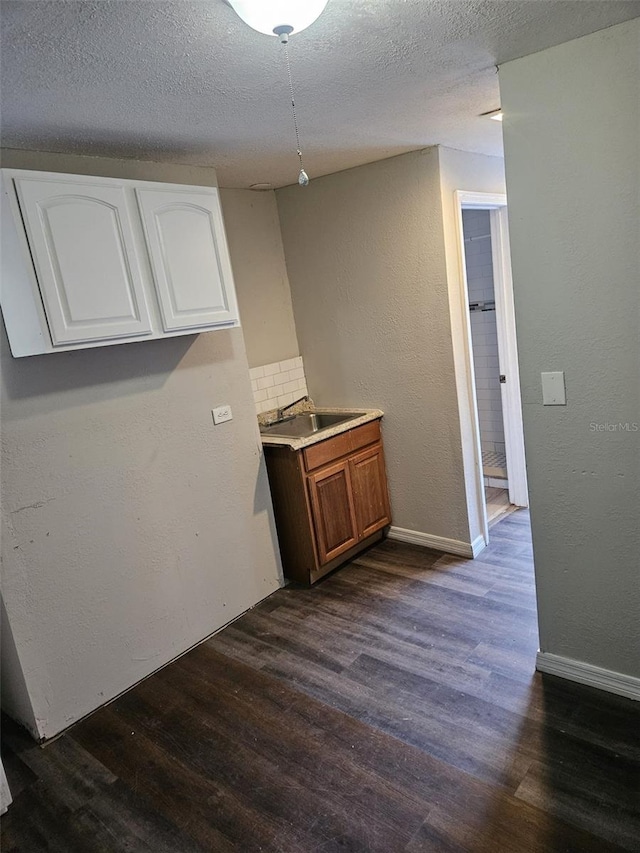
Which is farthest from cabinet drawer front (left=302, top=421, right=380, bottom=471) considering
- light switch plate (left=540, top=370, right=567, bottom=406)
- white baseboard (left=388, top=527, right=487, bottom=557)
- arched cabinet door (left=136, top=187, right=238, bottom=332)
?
light switch plate (left=540, top=370, right=567, bottom=406)

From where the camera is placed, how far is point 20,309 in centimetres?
206

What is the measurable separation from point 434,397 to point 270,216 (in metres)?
1.58

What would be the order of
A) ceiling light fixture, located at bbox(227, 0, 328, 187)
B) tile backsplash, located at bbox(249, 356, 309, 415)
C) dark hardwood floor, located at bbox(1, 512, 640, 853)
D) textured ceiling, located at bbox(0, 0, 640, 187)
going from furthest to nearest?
tile backsplash, located at bbox(249, 356, 309, 415) < dark hardwood floor, located at bbox(1, 512, 640, 853) < textured ceiling, located at bbox(0, 0, 640, 187) < ceiling light fixture, located at bbox(227, 0, 328, 187)

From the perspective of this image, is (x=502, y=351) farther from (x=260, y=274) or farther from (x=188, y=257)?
(x=188, y=257)

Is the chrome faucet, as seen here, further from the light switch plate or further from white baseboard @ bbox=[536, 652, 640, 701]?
white baseboard @ bbox=[536, 652, 640, 701]

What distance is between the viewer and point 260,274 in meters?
3.60

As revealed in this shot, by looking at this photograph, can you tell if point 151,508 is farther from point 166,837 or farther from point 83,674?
point 166,837

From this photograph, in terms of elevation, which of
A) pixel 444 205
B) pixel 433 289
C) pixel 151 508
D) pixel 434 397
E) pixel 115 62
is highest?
pixel 115 62

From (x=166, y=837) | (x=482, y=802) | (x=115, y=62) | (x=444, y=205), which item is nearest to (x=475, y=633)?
(x=482, y=802)

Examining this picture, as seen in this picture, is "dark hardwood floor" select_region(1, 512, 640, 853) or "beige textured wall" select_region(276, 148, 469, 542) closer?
"dark hardwood floor" select_region(1, 512, 640, 853)

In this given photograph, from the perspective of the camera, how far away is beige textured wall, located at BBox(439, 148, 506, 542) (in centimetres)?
305

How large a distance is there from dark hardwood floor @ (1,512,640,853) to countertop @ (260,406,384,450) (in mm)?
935

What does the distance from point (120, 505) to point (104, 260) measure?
1.06 meters

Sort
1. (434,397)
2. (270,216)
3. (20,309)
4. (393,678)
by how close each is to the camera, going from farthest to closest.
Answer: (270,216), (434,397), (393,678), (20,309)
